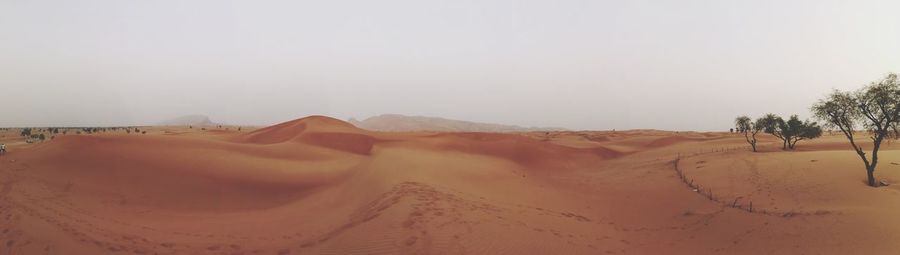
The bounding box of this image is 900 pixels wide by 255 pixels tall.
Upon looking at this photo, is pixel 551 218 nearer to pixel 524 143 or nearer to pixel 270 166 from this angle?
pixel 270 166

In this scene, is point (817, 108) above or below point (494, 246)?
above

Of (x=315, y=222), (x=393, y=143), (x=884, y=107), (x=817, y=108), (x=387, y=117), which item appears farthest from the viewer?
(x=387, y=117)

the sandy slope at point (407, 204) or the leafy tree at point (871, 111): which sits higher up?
the leafy tree at point (871, 111)

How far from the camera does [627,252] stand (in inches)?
381

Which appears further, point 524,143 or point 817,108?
point 524,143

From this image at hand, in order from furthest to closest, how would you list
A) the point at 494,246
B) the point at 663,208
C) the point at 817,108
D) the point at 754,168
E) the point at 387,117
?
1. the point at 387,117
2. the point at 754,168
3. the point at 817,108
4. the point at 663,208
5. the point at 494,246

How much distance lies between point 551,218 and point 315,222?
21.1 feet

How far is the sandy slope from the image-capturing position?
8945mm

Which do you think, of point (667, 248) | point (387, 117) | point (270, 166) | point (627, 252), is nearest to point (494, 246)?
point (627, 252)

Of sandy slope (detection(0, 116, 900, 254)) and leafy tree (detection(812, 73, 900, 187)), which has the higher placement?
leafy tree (detection(812, 73, 900, 187))

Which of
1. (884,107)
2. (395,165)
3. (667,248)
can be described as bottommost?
(667,248)

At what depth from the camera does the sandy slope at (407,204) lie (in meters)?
8.95

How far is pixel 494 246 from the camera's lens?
339 inches

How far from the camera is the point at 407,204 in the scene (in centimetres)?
1111
